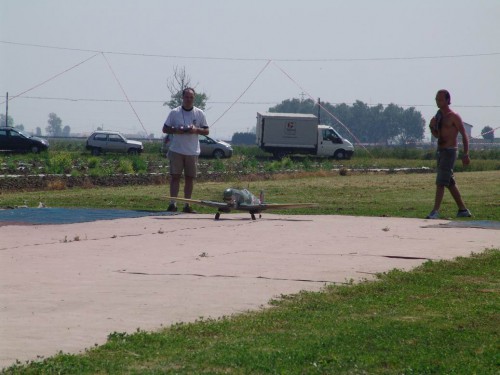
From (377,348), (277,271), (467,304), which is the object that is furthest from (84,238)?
Answer: (377,348)

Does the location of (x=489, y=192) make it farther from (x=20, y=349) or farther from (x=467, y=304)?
(x=20, y=349)

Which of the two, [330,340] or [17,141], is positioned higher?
[17,141]

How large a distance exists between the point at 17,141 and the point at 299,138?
18731 millimetres

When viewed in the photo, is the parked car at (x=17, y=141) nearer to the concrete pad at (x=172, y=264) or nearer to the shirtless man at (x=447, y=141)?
the shirtless man at (x=447, y=141)

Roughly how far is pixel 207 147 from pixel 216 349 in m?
56.2

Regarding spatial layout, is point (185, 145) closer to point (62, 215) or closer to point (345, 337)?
point (62, 215)

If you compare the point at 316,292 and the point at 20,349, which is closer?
the point at 20,349

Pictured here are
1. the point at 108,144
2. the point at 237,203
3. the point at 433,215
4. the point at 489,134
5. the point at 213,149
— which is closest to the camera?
the point at 237,203

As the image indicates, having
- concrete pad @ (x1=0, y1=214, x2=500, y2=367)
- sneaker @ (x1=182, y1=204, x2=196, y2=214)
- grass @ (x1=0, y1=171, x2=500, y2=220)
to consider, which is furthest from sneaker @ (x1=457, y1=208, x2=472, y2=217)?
sneaker @ (x1=182, y1=204, x2=196, y2=214)

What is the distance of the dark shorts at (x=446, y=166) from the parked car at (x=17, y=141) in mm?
46002

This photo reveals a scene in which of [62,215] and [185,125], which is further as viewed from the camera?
[185,125]

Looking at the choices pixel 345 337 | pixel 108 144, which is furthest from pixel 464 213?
pixel 108 144

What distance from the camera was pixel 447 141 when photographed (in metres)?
16.8

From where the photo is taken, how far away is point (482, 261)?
35.6 feet
